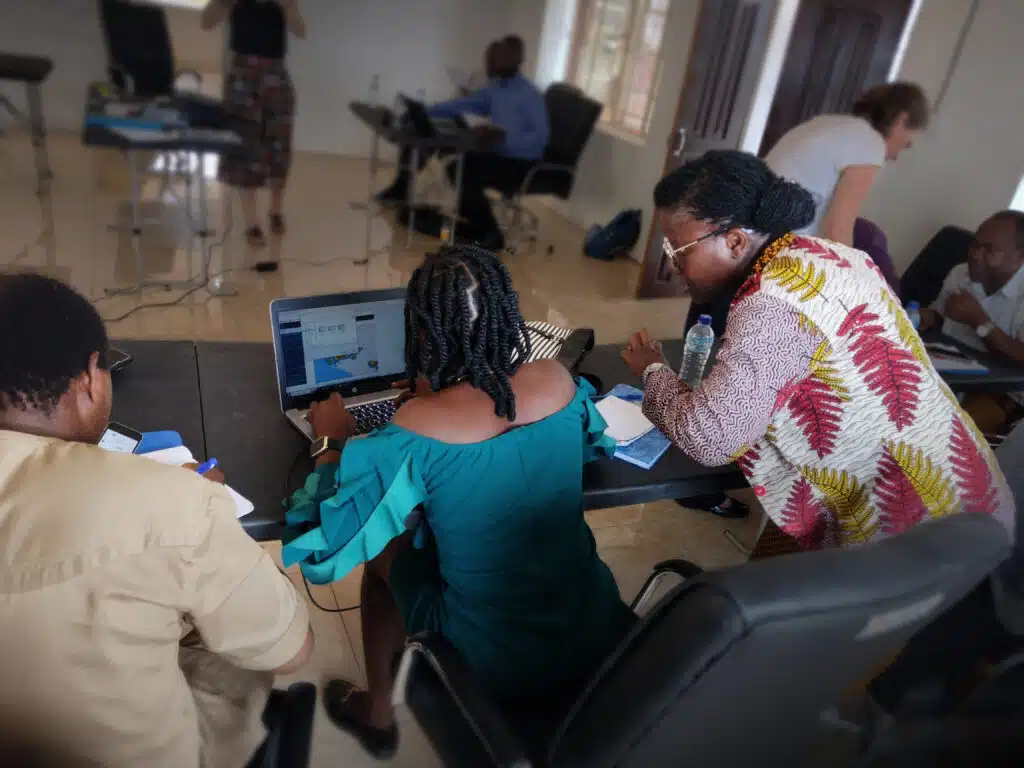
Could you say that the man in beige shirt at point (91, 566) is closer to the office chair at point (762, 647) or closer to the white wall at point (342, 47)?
the office chair at point (762, 647)

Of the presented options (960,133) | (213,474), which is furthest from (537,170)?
(213,474)

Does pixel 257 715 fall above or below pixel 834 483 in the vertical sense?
below

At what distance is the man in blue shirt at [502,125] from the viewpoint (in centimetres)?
441

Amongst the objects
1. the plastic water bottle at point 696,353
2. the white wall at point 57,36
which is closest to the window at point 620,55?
the white wall at point 57,36

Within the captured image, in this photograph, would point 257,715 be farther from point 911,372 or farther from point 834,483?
point 911,372

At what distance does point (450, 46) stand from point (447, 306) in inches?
213

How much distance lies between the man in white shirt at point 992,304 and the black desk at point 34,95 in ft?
14.7

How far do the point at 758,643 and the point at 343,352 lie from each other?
3.52ft

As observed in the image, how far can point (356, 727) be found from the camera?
154 cm

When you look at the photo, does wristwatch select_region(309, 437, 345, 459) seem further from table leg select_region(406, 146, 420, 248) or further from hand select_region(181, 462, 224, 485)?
table leg select_region(406, 146, 420, 248)

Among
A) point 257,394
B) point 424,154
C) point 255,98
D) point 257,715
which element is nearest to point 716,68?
point 424,154

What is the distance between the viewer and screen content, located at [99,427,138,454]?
3.86 ft

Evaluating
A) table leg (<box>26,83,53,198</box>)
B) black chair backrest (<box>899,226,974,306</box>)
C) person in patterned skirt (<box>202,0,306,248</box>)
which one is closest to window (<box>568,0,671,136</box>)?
person in patterned skirt (<box>202,0,306,248</box>)

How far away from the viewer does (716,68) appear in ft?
12.4
